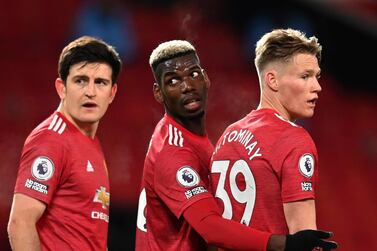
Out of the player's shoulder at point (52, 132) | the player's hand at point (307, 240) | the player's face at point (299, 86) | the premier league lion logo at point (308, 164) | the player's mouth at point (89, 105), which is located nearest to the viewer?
the player's hand at point (307, 240)

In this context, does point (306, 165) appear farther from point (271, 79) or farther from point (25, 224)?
point (25, 224)

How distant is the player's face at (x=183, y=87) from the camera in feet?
14.4

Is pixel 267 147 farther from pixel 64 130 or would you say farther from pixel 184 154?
pixel 64 130

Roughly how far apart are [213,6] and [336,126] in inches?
104

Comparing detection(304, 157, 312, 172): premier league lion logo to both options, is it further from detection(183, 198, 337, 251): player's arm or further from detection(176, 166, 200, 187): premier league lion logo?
detection(176, 166, 200, 187): premier league lion logo

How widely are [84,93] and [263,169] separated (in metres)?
1.24

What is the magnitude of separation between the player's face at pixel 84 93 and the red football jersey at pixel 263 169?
34.0 inches

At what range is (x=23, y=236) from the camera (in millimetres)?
4199

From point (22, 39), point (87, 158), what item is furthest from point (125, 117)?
point (87, 158)

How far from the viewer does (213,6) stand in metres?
12.7

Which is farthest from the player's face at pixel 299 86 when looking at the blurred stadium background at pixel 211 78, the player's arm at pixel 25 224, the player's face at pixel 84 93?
the blurred stadium background at pixel 211 78

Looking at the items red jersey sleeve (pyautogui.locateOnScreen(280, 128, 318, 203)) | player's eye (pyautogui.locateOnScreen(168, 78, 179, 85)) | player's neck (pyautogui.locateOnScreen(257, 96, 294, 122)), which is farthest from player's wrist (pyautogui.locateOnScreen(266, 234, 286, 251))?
player's eye (pyautogui.locateOnScreen(168, 78, 179, 85))

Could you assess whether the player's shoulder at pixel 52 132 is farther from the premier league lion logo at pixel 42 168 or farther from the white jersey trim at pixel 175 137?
the white jersey trim at pixel 175 137

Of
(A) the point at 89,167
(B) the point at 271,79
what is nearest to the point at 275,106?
(B) the point at 271,79
